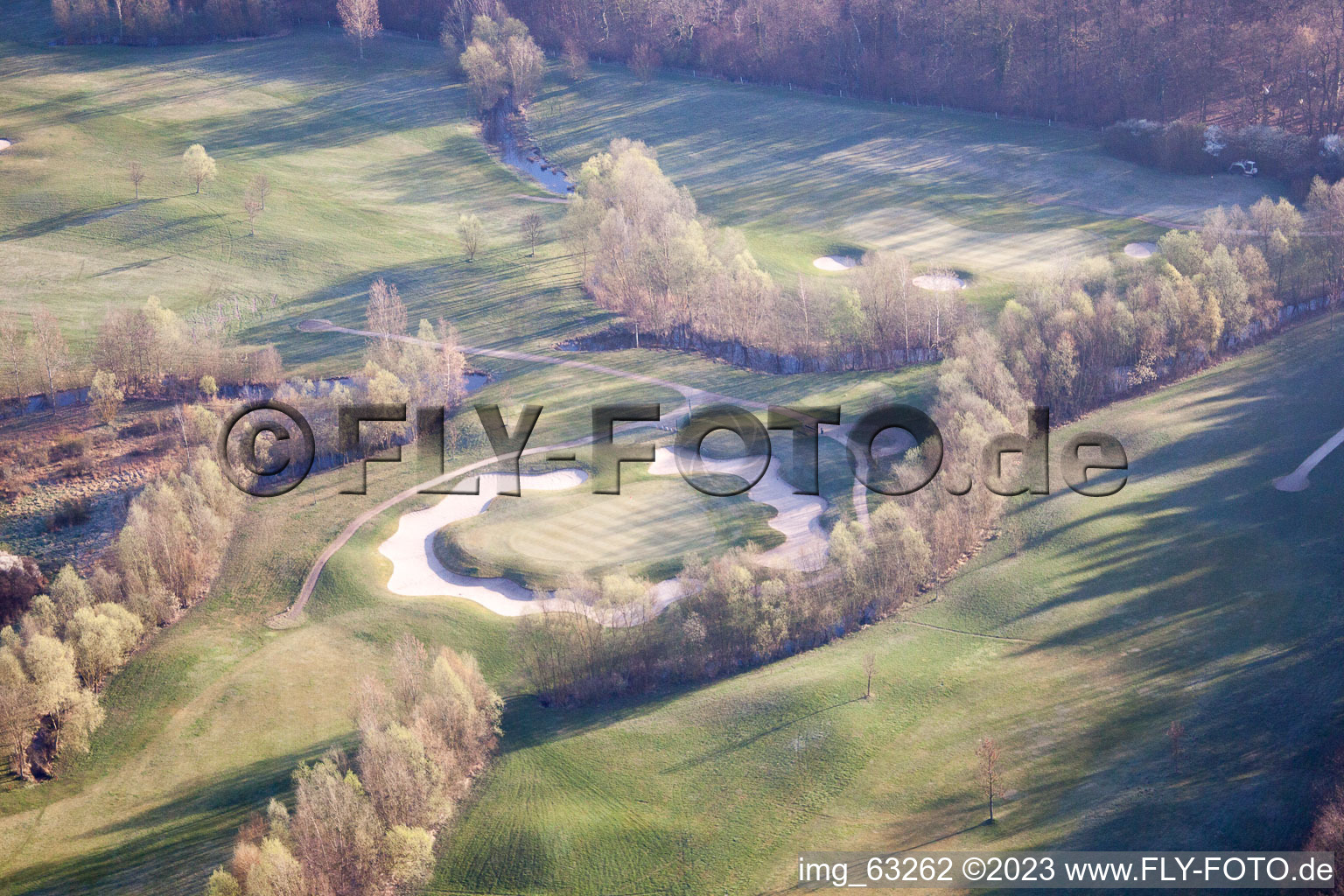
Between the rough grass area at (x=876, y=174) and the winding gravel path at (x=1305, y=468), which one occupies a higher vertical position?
the rough grass area at (x=876, y=174)

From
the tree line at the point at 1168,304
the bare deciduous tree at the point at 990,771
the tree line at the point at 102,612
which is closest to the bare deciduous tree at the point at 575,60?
the tree line at the point at 1168,304

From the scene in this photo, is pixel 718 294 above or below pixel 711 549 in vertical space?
above

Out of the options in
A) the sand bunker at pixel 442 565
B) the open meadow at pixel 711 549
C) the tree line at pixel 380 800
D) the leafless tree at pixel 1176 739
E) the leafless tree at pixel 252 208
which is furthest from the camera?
the leafless tree at pixel 252 208

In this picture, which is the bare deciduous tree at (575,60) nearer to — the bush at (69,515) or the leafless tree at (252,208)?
the leafless tree at (252,208)

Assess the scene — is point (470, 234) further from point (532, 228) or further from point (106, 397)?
point (106, 397)

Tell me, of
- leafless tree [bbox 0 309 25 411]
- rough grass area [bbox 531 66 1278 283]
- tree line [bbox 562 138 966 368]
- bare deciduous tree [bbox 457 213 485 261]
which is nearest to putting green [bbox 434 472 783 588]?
tree line [bbox 562 138 966 368]

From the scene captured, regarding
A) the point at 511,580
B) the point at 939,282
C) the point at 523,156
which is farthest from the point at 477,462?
the point at 523,156
